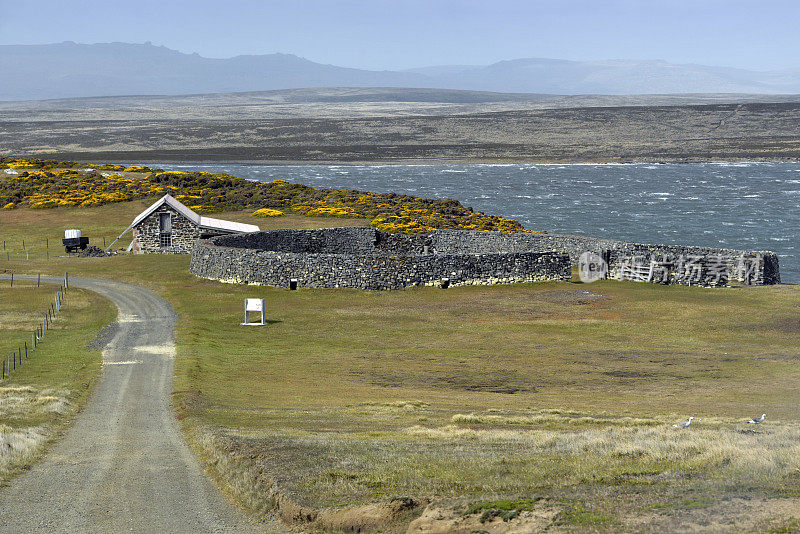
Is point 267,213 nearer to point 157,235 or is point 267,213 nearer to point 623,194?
point 157,235

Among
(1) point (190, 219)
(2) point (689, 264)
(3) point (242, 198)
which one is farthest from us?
(3) point (242, 198)

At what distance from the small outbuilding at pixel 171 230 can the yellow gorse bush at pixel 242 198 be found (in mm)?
16954

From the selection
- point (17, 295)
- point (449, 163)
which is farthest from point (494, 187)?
point (17, 295)

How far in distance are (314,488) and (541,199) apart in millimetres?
108936

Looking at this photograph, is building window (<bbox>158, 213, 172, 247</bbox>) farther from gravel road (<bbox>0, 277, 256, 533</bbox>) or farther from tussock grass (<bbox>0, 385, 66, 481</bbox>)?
tussock grass (<bbox>0, 385, 66, 481</bbox>)

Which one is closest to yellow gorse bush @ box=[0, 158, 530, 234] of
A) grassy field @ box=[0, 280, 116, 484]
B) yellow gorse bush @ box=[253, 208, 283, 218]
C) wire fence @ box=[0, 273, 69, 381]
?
yellow gorse bush @ box=[253, 208, 283, 218]

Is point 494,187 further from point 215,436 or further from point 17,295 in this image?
point 215,436

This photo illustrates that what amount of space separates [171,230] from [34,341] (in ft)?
102

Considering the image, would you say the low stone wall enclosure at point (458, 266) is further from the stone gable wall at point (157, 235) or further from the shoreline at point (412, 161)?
the shoreline at point (412, 161)

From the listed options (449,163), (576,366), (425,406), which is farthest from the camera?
(449,163)

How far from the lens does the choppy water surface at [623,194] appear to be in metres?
91.9

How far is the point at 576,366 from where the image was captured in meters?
32.6

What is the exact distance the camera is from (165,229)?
6400 cm
